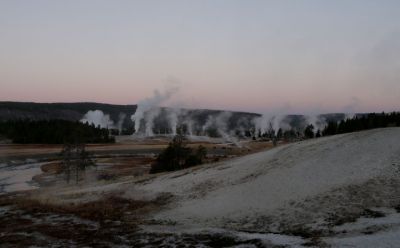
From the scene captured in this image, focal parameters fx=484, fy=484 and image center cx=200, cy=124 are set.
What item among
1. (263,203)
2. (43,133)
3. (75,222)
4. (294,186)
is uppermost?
(43,133)

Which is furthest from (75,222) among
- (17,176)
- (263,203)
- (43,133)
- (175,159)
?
(43,133)

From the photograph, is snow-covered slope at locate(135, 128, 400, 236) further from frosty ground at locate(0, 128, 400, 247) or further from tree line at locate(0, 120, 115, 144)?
tree line at locate(0, 120, 115, 144)

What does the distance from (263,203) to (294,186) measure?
101 inches

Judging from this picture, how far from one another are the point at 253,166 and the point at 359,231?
1550 cm

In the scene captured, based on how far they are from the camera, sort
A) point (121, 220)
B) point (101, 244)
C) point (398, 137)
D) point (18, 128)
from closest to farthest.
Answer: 1. point (101, 244)
2. point (121, 220)
3. point (398, 137)
4. point (18, 128)

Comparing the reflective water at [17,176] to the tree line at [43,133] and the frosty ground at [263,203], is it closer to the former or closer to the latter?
the frosty ground at [263,203]

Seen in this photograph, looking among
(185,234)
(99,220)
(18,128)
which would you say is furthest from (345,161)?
(18,128)

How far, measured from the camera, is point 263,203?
2591cm

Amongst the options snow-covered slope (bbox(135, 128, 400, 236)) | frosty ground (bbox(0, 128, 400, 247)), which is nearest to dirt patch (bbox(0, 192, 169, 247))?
frosty ground (bbox(0, 128, 400, 247))

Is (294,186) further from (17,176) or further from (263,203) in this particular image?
(17,176)

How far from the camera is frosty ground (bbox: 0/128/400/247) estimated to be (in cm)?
2033

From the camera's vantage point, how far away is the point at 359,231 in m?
19.3

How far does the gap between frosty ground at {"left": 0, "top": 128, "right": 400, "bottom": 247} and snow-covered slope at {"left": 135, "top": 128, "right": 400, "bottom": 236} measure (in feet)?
0.18

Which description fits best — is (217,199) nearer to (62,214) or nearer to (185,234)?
(185,234)
